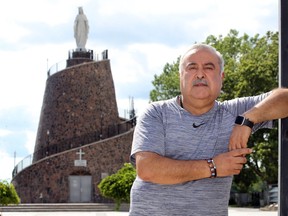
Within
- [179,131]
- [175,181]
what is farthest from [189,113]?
[175,181]

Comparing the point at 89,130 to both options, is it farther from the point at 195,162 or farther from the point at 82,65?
the point at 195,162

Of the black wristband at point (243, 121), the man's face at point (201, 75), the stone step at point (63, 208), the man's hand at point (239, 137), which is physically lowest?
the stone step at point (63, 208)

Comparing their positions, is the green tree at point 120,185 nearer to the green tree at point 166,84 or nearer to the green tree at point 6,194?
the green tree at point 6,194

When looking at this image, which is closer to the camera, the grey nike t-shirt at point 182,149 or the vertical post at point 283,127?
the grey nike t-shirt at point 182,149

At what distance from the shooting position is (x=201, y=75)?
3.12 meters

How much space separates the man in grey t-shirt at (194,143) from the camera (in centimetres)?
297

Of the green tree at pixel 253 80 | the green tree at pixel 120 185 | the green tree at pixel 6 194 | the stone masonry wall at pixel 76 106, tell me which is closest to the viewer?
the green tree at pixel 6 194

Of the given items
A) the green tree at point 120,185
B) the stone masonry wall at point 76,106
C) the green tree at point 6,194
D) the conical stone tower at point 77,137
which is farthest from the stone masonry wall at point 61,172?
the green tree at point 6,194

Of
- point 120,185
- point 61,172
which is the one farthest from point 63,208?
point 120,185

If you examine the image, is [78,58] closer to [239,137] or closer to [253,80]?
[253,80]

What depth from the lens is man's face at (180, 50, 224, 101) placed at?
312cm

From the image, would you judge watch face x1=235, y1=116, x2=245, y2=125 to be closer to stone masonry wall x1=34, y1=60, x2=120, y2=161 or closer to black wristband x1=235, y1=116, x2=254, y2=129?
black wristband x1=235, y1=116, x2=254, y2=129

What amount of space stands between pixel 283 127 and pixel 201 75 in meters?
0.47

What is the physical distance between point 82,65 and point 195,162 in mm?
43370
